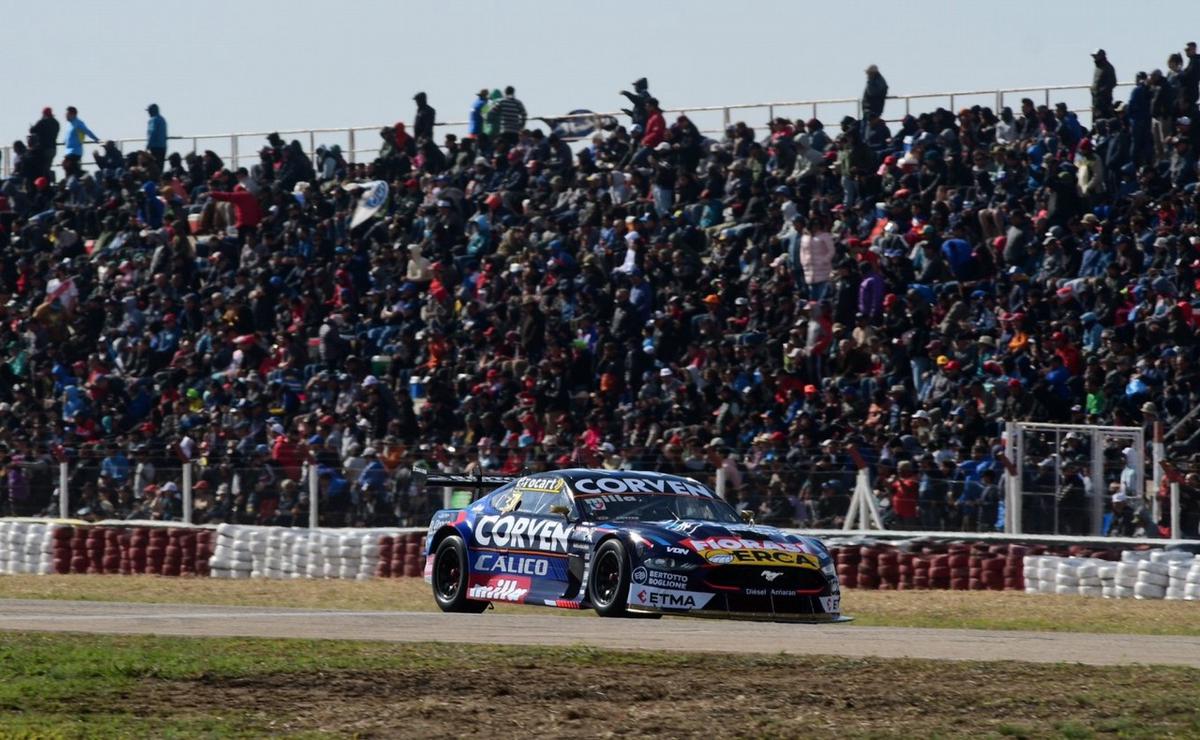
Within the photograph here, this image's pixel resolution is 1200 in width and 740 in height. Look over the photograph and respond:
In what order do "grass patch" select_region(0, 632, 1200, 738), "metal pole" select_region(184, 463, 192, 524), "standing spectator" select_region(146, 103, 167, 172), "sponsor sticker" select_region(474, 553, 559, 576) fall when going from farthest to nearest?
"standing spectator" select_region(146, 103, 167, 172) < "metal pole" select_region(184, 463, 192, 524) < "sponsor sticker" select_region(474, 553, 559, 576) < "grass patch" select_region(0, 632, 1200, 738)

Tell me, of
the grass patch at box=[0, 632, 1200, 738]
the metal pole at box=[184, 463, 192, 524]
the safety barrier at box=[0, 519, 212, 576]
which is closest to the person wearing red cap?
the safety barrier at box=[0, 519, 212, 576]

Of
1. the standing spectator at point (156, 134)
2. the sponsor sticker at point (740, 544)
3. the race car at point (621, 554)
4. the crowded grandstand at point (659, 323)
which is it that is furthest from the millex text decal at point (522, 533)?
the standing spectator at point (156, 134)

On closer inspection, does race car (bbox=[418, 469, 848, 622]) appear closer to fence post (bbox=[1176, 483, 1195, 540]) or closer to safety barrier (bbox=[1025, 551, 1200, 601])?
safety barrier (bbox=[1025, 551, 1200, 601])

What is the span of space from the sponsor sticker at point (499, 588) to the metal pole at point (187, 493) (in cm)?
858

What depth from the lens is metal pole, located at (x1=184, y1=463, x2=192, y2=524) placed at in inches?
920

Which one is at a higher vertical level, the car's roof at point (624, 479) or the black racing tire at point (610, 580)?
the car's roof at point (624, 479)

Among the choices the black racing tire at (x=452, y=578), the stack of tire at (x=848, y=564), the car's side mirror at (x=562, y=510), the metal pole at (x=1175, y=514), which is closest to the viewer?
the car's side mirror at (x=562, y=510)

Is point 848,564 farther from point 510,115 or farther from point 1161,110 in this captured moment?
point 510,115

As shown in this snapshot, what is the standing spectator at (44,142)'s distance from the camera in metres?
36.7

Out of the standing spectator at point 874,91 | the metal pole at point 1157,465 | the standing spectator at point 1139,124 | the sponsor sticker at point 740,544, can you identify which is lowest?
the sponsor sticker at point 740,544

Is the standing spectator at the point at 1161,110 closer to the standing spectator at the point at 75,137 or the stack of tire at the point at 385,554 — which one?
the stack of tire at the point at 385,554

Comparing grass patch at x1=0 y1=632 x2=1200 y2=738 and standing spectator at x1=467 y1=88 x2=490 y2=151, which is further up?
standing spectator at x1=467 y1=88 x2=490 y2=151

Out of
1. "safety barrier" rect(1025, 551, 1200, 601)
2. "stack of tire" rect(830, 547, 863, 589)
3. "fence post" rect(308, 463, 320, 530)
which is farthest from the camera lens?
"fence post" rect(308, 463, 320, 530)

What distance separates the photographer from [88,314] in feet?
102
